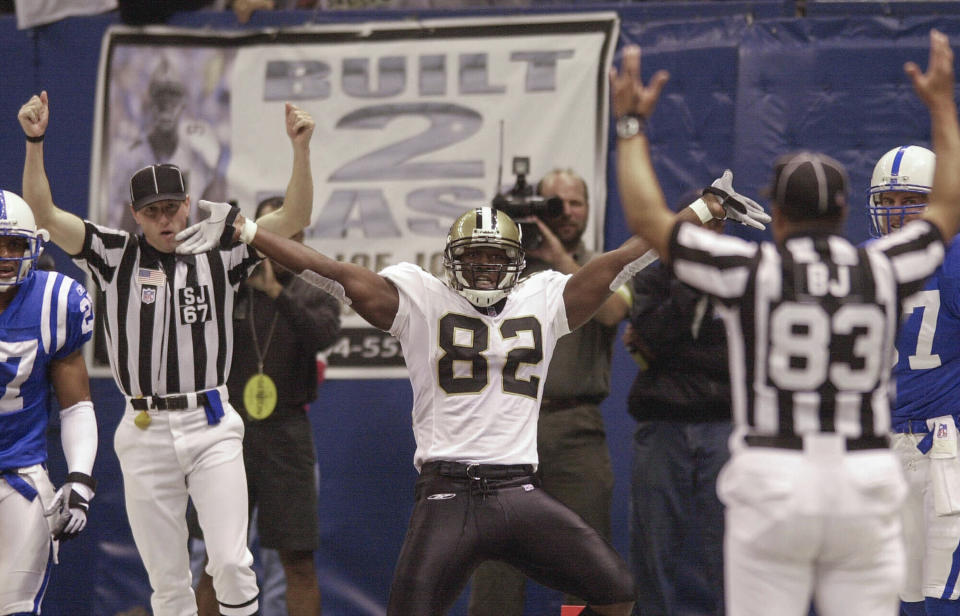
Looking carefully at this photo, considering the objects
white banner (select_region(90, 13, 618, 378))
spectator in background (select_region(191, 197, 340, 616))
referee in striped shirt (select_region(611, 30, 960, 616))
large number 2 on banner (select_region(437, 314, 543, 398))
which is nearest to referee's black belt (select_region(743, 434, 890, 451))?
referee in striped shirt (select_region(611, 30, 960, 616))

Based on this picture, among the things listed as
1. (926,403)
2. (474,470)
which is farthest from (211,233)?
(926,403)

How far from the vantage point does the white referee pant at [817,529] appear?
2914 millimetres

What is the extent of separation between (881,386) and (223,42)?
4606 mm

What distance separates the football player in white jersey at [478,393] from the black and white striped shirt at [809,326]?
118cm

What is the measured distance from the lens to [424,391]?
4250 mm

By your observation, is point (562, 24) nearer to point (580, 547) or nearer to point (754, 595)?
point (580, 547)

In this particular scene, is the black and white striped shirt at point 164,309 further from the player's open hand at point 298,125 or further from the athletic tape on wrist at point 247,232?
the athletic tape on wrist at point 247,232

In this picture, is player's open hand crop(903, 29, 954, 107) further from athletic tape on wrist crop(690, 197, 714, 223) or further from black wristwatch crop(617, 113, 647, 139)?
athletic tape on wrist crop(690, 197, 714, 223)

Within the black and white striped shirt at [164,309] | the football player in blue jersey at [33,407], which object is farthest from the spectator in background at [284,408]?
the football player in blue jersey at [33,407]

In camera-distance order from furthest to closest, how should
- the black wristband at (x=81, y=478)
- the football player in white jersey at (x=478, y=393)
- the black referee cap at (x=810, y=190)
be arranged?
the black wristband at (x=81, y=478) → the football player in white jersey at (x=478, y=393) → the black referee cap at (x=810, y=190)

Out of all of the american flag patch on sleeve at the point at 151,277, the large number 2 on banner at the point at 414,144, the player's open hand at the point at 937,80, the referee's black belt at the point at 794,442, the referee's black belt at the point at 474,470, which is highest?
the large number 2 on banner at the point at 414,144

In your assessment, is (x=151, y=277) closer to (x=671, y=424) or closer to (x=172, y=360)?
(x=172, y=360)

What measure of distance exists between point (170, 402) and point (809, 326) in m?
2.54

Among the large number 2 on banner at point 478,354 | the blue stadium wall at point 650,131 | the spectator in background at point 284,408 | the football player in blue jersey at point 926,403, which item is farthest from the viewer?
the blue stadium wall at point 650,131
